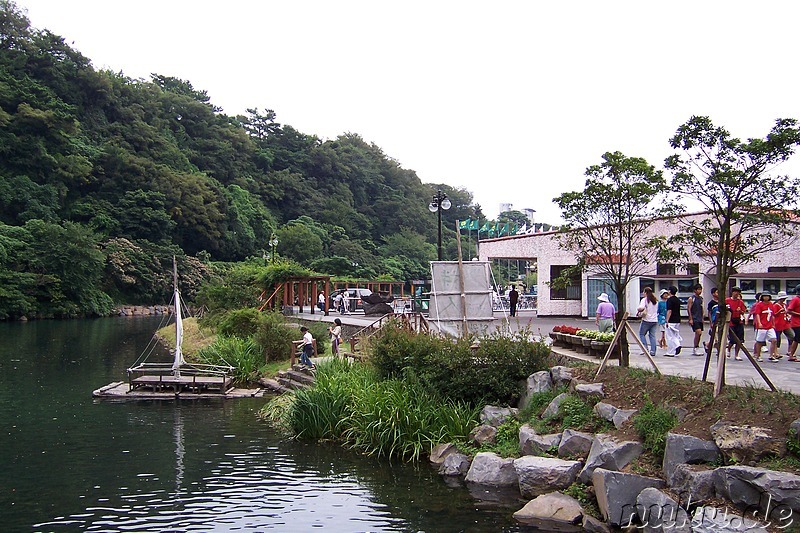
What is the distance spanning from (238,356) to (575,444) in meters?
15.4

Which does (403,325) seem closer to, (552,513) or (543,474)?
(543,474)

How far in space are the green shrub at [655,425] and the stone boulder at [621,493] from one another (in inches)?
25.8

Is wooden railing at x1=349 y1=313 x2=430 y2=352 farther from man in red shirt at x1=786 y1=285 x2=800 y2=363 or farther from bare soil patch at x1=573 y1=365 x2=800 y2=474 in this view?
man in red shirt at x1=786 y1=285 x2=800 y2=363

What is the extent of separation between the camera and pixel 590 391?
12531mm

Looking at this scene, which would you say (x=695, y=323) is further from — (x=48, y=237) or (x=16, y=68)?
(x=16, y=68)

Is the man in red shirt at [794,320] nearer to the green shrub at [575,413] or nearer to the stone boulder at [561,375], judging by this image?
the stone boulder at [561,375]

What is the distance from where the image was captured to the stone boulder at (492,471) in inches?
468

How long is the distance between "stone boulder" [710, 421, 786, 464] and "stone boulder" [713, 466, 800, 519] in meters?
0.33

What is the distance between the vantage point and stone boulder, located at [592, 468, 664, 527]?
9625 mm

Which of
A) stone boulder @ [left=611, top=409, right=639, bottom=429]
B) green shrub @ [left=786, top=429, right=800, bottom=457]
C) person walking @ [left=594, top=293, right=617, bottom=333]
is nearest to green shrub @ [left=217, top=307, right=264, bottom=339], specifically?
Result: person walking @ [left=594, top=293, right=617, bottom=333]

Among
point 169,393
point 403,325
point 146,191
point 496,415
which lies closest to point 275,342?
point 169,393

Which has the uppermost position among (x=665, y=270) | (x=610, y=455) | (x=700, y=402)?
(x=665, y=270)

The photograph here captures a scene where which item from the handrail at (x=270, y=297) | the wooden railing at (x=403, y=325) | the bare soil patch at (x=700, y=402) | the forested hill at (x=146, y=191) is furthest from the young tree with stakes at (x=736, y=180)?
the forested hill at (x=146, y=191)

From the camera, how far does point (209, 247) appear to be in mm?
80875
